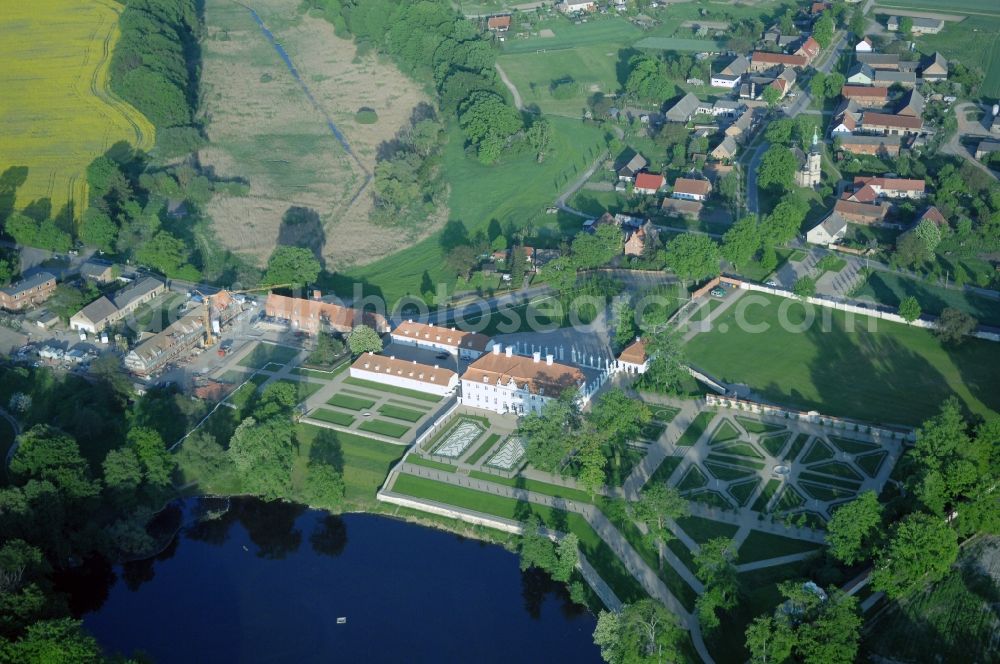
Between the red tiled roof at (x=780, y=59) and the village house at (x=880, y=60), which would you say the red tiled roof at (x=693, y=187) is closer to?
the red tiled roof at (x=780, y=59)

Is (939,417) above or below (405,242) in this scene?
above

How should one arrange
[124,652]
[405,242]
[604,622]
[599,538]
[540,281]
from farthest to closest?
[405,242]
[540,281]
[599,538]
[124,652]
[604,622]

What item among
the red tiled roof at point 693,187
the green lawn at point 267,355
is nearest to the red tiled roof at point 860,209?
the red tiled roof at point 693,187

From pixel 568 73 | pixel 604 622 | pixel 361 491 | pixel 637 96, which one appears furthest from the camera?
pixel 568 73

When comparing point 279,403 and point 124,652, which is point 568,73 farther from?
point 124,652

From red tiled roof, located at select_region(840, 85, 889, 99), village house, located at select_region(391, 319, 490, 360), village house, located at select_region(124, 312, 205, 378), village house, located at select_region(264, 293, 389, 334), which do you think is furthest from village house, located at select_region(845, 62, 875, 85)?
village house, located at select_region(124, 312, 205, 378)

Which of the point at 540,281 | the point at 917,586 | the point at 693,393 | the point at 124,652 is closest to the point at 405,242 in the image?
the point at 540,281

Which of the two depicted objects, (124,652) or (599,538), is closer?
(124,652)
